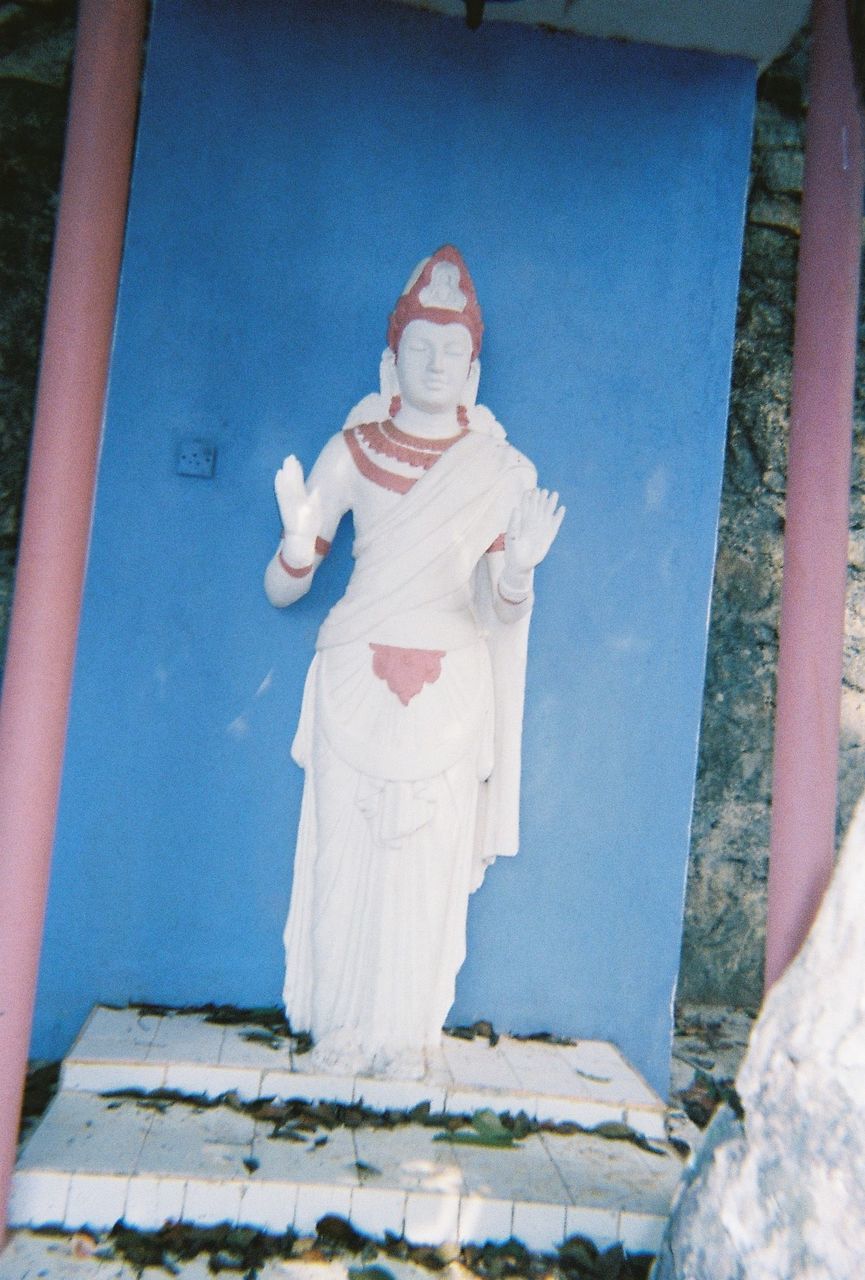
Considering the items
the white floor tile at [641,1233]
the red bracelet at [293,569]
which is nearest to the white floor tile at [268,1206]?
the white floor tile at [641,1233]

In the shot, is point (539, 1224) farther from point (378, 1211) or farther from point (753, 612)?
point (753, 612)

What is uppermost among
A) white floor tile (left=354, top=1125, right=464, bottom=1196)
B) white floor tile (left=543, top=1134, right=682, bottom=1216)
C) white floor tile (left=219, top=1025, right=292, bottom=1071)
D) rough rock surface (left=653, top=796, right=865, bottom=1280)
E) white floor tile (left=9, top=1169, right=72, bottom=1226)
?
rough rock surface (left=653, top=796, right=865, bottom=1280)

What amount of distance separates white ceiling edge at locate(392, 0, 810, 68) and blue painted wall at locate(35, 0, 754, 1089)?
0.18 feet

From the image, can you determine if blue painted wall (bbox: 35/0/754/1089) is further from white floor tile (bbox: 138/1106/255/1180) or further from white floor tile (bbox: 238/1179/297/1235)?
white floor tile (bbox: 238/1179/297/1235)

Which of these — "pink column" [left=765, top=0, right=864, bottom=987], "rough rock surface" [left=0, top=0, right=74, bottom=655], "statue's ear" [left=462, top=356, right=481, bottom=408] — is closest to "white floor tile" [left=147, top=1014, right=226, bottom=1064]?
"pink column" [left=765, top=0, right=864, bottom=987]

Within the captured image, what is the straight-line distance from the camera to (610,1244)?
255 centimetres

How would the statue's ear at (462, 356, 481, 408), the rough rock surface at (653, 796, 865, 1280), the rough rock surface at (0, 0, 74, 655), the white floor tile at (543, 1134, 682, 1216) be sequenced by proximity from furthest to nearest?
the rough rock surface at (0, 0, 74, 655) → the statue's ear at (462, 356, 481, 408) → the white floor tile at (543, 1134, 682, 1216) → the rough rock surface at (653, 796, 865, 1280)

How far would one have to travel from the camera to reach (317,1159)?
2.65 m

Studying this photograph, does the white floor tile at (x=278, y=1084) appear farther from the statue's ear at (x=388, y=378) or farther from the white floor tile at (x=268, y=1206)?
the statue's ear at (x=388, y=378)

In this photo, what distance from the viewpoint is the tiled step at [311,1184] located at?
248cm

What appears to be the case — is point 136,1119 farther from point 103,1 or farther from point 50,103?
point 50,103

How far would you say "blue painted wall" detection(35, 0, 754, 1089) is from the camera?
3461 mm

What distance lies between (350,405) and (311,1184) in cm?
216

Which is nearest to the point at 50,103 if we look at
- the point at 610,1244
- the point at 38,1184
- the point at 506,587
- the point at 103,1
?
the point at 103,1
